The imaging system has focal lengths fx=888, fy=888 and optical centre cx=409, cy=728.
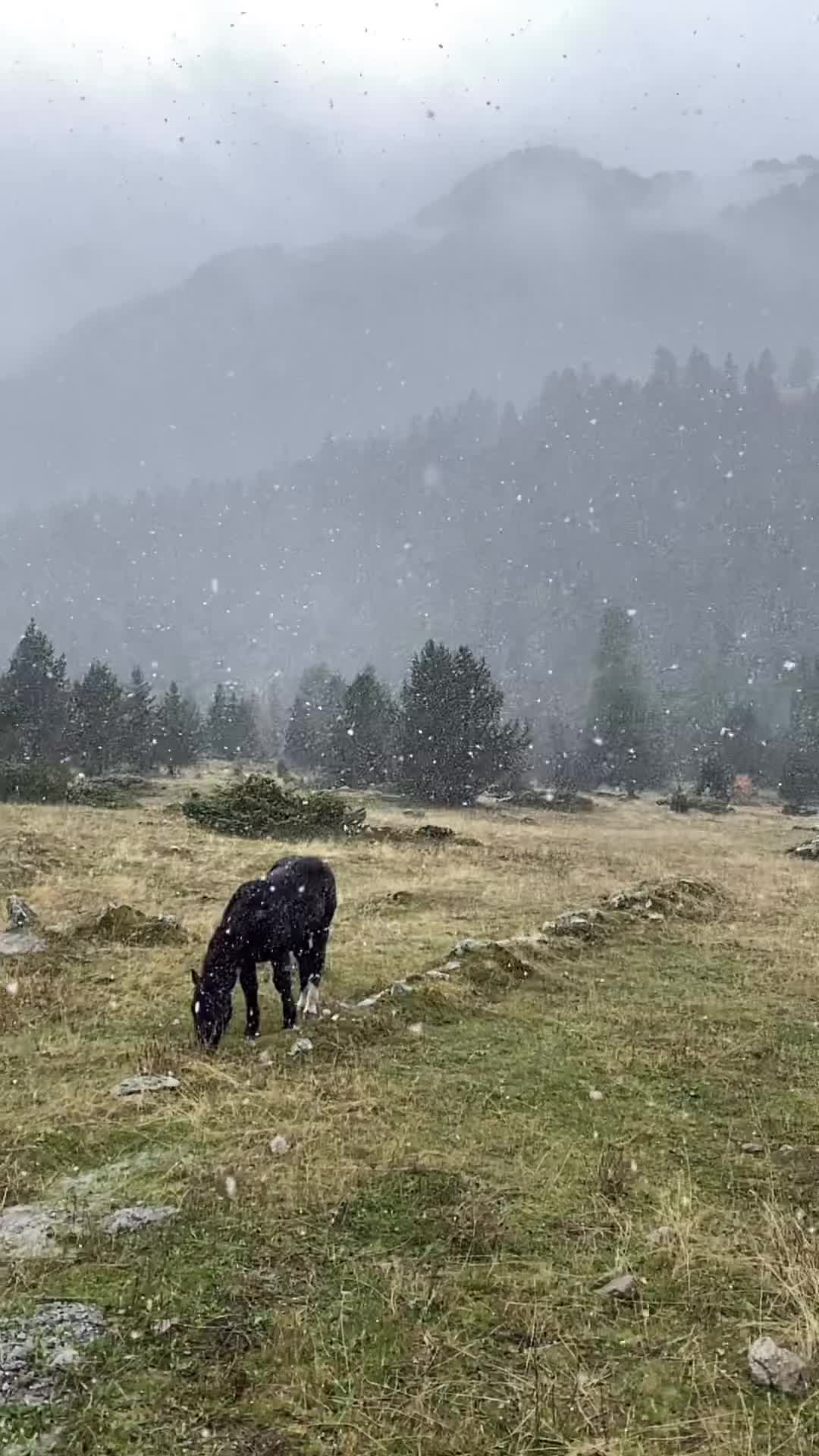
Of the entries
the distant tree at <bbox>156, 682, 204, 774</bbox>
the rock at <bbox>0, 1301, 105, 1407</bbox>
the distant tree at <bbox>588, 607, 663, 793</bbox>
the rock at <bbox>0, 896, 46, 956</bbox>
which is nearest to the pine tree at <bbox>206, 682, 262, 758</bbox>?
the distant tree at <bbox>156, 682, 204, 774</bbox>

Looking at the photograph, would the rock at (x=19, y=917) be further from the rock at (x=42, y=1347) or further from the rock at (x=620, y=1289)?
the rock at (x=620, y=1289)

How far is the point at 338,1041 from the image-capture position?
10.1 metres

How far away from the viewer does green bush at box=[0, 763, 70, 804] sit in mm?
36156

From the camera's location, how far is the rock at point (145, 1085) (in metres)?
8.55

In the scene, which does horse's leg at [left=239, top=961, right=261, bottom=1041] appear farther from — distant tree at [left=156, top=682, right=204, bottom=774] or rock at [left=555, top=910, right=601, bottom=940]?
distant tree at [left=156, top=682, right=204, bottom=774]

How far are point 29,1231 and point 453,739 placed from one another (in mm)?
45518

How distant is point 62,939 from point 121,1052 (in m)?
5.18

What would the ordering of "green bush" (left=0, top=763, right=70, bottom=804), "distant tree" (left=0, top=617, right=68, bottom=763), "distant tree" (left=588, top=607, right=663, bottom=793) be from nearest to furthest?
"green bush" (left=0, top=763, right=70, bottom=804), "distant tree" (left=0, top=617, right=68, bottom=763), "distant tree" (left=588, top=607, right=663, bottom=793)

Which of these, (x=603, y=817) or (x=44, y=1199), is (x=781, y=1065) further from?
(x=603, y=817)

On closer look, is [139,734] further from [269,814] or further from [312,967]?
[312,967]

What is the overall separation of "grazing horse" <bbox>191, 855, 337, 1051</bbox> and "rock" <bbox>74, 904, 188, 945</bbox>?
12.8 feet

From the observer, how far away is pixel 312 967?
1185 cm

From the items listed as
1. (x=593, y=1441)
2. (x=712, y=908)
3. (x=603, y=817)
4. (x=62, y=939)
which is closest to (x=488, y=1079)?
(x=593, y=1441)

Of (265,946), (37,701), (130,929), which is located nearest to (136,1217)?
(265,946)
